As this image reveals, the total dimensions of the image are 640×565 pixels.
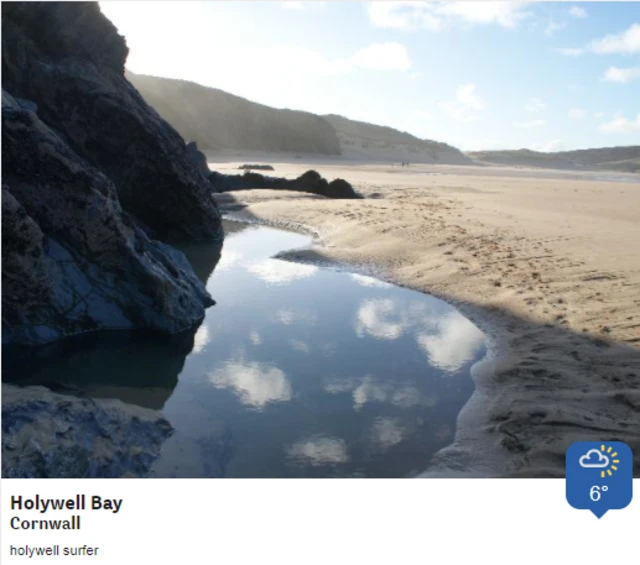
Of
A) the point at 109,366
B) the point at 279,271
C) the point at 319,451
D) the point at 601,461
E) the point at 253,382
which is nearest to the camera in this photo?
the point at 601,461

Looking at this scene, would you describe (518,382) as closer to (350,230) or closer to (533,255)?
(533,255)

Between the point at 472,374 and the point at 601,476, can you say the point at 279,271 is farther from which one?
the point at 601,476

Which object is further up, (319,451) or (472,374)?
(472,374)

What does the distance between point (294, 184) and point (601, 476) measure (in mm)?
18691

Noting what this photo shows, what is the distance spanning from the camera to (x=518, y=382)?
4.87m

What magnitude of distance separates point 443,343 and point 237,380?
2.26 meters

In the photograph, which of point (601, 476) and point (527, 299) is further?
point (527, 299)

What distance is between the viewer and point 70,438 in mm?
3254

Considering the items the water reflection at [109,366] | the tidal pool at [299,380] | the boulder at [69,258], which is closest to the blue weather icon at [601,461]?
the tidal pool at [299,380]

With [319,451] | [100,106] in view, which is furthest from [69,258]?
[100,106]

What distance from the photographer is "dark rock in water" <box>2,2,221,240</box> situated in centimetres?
989

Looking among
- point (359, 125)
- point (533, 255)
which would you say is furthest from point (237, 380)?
point (359, 125)
